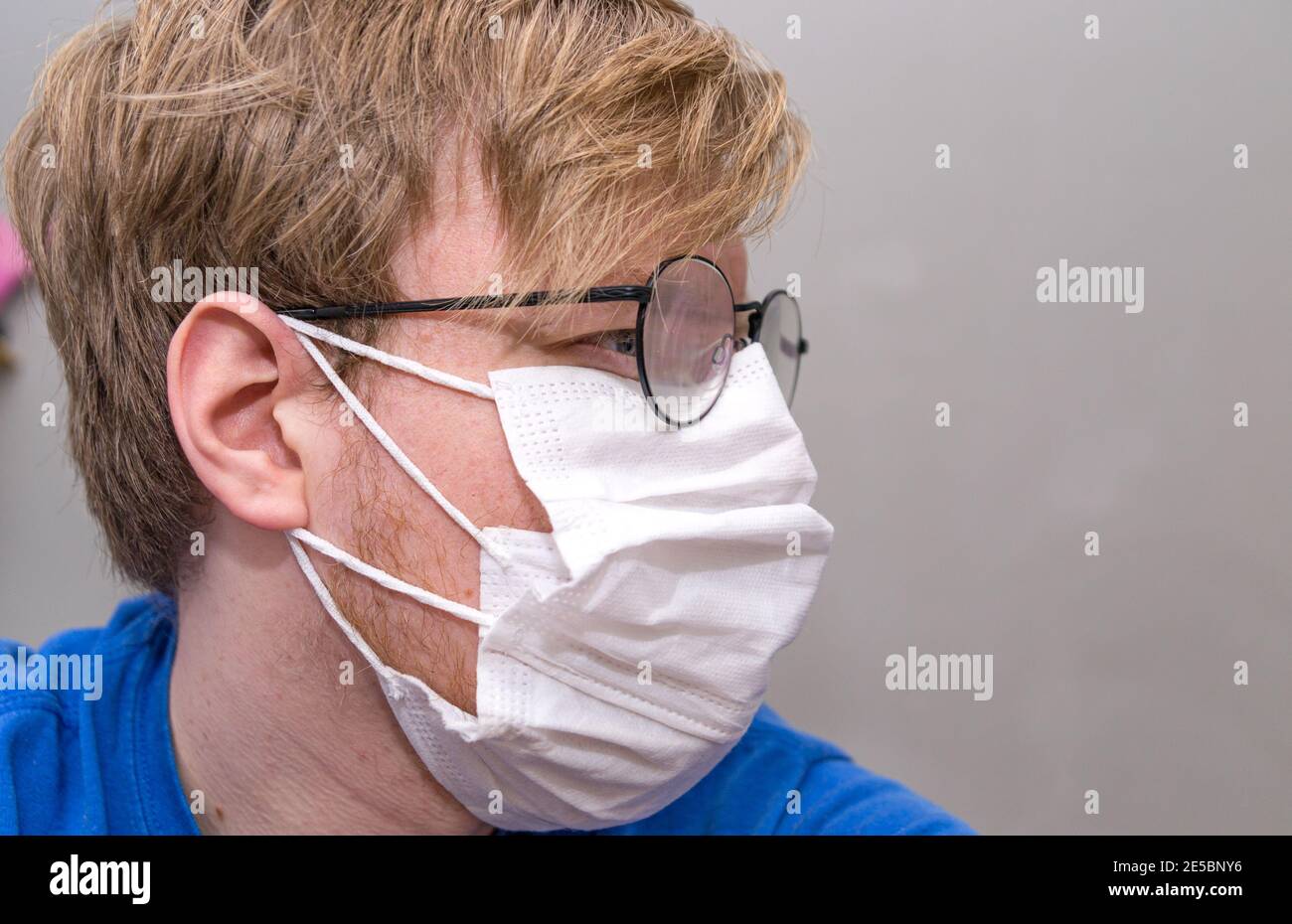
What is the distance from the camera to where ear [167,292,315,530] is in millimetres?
909

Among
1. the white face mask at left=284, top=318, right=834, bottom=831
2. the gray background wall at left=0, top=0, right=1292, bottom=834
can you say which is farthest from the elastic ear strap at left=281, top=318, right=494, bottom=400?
the gray background wall at left=0, top=0, right=1292, bottom=834

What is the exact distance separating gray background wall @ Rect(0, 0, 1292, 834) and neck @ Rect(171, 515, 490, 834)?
0.72m

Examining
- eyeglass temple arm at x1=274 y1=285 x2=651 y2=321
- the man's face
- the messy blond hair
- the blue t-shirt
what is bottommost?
the blue t-shirt

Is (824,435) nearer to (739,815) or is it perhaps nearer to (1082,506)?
(1082,506)

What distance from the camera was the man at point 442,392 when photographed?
0.89 meters

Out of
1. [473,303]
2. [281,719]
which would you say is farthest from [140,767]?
[473,303]

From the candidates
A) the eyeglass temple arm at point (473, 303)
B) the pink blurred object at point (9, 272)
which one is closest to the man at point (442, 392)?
the eyeglass temple arm at point (473, 303)

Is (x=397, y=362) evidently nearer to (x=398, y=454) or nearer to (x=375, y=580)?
(x=398, y=454)

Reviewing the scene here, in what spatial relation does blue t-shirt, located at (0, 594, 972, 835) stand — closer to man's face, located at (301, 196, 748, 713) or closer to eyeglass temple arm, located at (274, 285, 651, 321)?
man's face, located at (301, 196, 748, 713)

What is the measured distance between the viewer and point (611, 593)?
2.85ft

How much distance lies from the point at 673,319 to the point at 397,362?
0.87 ft

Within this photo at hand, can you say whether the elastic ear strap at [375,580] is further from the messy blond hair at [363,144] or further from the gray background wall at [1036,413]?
the gray background wall at [1036,413]

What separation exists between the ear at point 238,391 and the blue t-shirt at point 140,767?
38 cm
